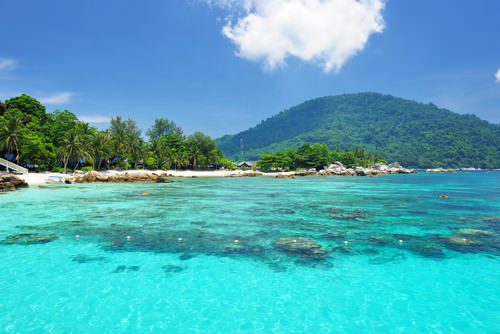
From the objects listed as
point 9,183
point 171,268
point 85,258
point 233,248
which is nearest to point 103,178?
point 9,183

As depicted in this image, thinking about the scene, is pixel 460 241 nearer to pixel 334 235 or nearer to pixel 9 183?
pixel 334 235

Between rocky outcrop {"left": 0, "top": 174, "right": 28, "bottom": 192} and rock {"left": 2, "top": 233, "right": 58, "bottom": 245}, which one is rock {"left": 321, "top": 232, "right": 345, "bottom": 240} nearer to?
rock {"left": 2, "top": 233, "right": 58, "bottom": 245}

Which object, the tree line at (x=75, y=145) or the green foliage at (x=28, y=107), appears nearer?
the tree line at (x=75, y=145)

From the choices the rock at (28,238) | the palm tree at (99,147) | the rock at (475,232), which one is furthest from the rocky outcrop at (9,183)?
the rock at (475,232)

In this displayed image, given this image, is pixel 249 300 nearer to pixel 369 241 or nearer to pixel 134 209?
pixel 369 241

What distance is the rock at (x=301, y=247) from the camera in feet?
35.0

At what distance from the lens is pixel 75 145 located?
2363 inches

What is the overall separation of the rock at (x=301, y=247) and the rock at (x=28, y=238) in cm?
1115

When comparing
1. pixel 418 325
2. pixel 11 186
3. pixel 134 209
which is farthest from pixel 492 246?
pixel 11 186

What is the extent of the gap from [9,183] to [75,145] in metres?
26.4

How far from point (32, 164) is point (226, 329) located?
7431 cm

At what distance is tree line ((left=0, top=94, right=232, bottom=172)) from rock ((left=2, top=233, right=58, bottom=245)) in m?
48.1

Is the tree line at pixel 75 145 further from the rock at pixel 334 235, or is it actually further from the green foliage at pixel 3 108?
the rock at pixel 334 235

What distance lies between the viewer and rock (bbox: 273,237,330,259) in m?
10.7
